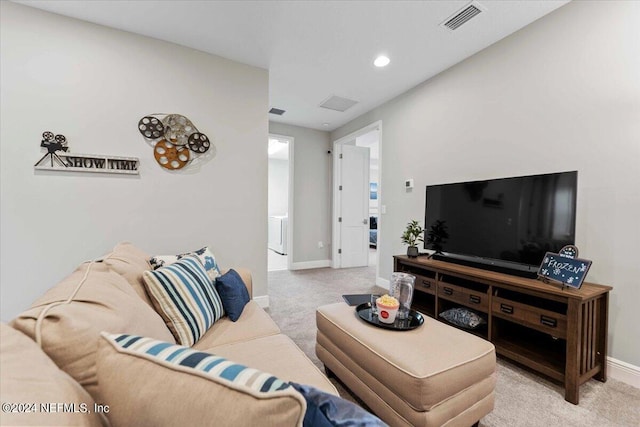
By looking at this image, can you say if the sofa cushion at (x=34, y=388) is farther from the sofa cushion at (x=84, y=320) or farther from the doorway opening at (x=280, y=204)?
the doorway opening at (x=280, y=204)

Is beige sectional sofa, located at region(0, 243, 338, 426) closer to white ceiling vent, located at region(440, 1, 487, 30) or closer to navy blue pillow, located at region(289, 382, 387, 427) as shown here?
navy blue pillow, located at region(289, 382, 387, 427)

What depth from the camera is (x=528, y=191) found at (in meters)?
2.04

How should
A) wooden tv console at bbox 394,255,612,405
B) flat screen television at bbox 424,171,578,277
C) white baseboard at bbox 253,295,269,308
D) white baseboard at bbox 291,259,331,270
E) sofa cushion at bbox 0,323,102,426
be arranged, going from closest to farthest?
sofa cushion at bbox 0,323,102,426 < wooden tv console at bbox 394,255,612,405 < flat screen television at bbox 424,171,578,277 < white baseboard at bbox 253,295,269,308 < white baseboard at bbox 291,259,331,270

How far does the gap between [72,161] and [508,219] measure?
139 inches

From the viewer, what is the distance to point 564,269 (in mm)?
1727

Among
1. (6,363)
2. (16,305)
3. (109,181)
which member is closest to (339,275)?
(109,181)

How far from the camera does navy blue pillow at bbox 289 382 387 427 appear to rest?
0.52m

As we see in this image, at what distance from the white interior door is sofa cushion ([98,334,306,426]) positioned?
15.1ft

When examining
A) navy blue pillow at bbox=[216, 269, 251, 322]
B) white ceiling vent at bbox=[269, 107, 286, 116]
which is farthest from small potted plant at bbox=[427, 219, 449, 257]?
white ceiling vent at bbox=[269, 107, 286, 116]

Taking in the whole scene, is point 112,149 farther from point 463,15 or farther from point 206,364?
point 463,15

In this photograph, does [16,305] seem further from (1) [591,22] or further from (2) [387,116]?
(1) [591,22]

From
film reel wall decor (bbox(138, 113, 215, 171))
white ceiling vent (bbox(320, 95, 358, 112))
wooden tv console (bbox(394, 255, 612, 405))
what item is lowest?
wooden tv console (bbox(394, 255, 612, 405))

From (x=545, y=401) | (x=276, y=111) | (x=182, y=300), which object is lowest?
(x=545, y=401)

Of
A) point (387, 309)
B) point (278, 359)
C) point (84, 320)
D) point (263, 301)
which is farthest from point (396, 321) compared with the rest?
point (263, 301)
